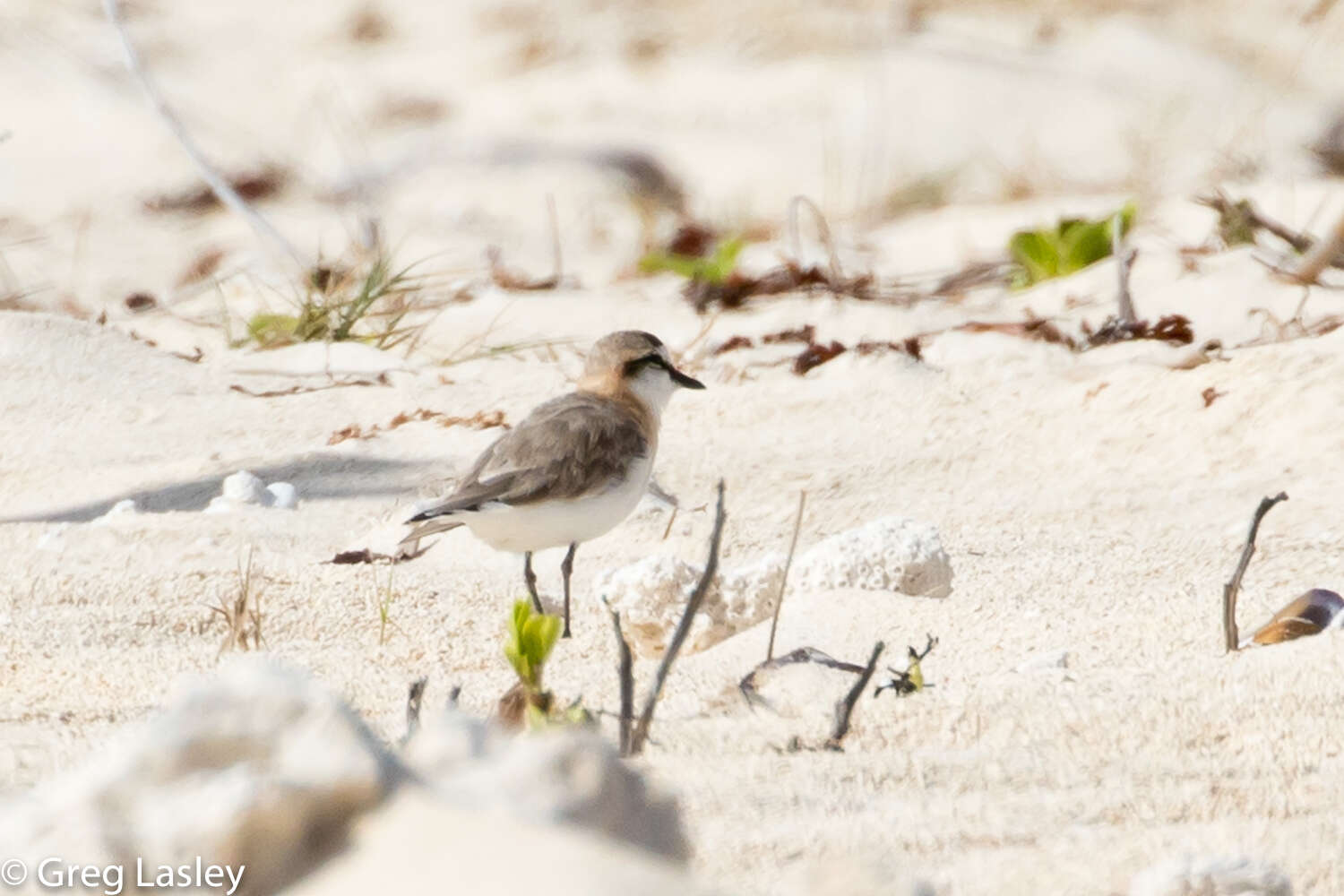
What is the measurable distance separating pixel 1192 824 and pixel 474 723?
94cm

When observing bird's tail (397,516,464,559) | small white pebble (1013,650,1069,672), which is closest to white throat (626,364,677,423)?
bird's tail (397,516,464,559)

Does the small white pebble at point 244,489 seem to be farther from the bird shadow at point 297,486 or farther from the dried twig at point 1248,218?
the dried twig at point 1248,218

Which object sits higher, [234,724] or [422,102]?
[422,102]

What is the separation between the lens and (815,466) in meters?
4.48

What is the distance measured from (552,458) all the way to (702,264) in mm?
3378

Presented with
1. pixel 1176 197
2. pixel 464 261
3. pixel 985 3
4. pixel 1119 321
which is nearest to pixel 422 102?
pixel 985 3

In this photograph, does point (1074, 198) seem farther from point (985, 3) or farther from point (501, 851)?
point (501, 851)

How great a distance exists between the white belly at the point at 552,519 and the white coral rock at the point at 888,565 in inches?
16.3

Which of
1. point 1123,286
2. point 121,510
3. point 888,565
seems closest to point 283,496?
point 121,510

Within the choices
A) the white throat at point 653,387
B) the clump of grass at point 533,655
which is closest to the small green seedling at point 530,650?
the clump of grass at point 533,655

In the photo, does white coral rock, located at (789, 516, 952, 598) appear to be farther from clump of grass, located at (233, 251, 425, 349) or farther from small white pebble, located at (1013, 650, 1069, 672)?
clump of grass, located at (233, 251, 425, 349)

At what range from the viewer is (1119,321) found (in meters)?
5.37

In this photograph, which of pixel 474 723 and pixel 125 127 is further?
pixel 125 127

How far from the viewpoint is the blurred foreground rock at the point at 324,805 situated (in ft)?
4.01
